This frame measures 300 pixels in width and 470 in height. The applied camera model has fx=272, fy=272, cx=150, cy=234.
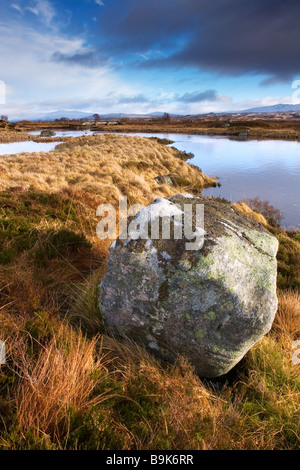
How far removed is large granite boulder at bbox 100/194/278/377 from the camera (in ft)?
8.95

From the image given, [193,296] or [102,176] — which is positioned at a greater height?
[102,176]

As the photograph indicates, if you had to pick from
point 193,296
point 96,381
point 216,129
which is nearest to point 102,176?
point 193,296

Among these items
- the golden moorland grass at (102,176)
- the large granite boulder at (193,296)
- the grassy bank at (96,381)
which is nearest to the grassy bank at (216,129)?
the golden moorland grass at (102,176)

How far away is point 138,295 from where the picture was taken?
9.43ft

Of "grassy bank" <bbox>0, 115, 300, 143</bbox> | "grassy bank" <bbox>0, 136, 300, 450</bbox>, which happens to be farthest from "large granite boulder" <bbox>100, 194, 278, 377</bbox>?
"grassy bank" <bbox>0, 115, 300, 143</bbox>

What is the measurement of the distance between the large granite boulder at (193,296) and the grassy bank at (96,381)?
22cm

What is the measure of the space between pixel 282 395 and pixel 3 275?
12.1 feet

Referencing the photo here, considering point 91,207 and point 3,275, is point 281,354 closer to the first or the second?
point 3,275

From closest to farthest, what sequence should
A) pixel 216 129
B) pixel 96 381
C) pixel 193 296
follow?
1. pixel 96 381
2. pixel 193 296
3. pixel 216 129

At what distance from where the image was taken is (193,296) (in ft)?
8.95

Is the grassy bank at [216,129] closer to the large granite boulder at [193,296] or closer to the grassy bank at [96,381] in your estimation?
the grassy bank at [96,381]

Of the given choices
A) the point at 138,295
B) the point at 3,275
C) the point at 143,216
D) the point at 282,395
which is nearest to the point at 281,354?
the point at 282,395

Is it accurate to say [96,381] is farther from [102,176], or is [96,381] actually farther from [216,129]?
[216,129]

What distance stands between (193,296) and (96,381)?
117cm
